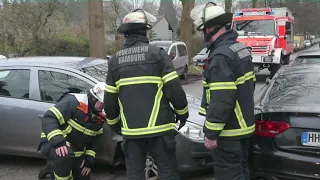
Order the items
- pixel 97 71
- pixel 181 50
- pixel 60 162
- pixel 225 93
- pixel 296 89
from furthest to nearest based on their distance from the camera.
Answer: pixel 181 50
pixel 97 71
pixel 296 89
pixel 60 162
pixel 225 93

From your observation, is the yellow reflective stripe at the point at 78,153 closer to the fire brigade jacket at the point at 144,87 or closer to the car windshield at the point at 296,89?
the fire brigade jacket at the point at 144,87

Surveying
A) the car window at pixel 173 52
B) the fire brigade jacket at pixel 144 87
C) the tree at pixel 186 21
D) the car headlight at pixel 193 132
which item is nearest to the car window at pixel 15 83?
the car headlight at pixel 193 132

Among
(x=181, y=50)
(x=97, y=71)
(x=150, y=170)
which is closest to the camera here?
(x=150, y=170)

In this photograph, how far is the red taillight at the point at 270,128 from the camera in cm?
326

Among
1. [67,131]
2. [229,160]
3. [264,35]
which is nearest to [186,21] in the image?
[264,35]

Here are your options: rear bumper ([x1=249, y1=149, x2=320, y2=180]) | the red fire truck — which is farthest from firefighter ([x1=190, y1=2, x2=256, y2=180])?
the red fire truck

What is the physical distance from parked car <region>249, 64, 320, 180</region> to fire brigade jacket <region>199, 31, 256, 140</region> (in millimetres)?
379

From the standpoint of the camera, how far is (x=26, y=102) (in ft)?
15.6

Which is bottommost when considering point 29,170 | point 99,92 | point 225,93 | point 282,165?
point 29,170

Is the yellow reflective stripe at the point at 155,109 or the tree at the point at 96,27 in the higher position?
the tree at the point at 96,27

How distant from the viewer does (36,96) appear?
4.73 m

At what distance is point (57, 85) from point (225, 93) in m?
2.63

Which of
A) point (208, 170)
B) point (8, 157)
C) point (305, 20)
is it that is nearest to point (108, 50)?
point (8, 157)

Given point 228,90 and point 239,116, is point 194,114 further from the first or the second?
point 228,90
